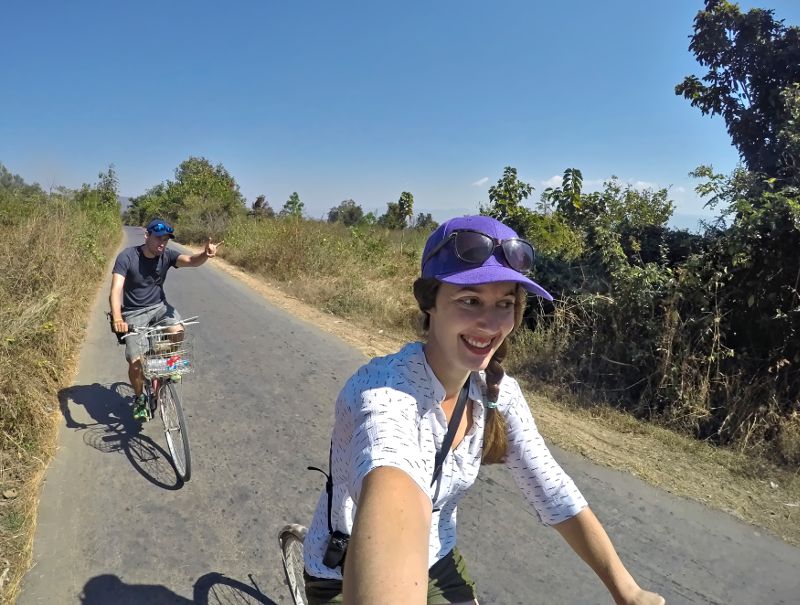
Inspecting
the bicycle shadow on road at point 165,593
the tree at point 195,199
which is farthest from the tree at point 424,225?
the bicycle shadow on road at point 165,593

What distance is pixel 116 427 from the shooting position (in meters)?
4.86

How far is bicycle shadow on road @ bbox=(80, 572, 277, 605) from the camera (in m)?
2.75

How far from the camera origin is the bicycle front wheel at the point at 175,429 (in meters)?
3.95

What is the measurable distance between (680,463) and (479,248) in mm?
4142

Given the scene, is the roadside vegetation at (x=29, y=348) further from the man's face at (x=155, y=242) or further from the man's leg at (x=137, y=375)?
the man's face at (x=155, y=242)

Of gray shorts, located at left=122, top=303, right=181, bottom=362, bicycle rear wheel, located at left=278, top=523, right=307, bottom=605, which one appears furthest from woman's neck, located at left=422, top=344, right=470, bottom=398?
gray shorts, located at left=122, top=303, right=181, bottom=362

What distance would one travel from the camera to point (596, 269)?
23.6 ft

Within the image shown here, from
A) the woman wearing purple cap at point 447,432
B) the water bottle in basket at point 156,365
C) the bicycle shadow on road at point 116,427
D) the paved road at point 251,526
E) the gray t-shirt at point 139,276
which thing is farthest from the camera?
the gray t-shirt at point 139,276

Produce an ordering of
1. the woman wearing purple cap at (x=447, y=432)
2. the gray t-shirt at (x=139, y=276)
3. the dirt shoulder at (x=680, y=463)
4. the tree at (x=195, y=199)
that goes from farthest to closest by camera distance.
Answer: the tree at (x=195, y=199), the gray t-shirt at (x=139, y=276), the dirt shoulder at (x=680, y=463), the woman wearing purple cap at (x=447, y=432)

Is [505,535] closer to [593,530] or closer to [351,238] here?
[593,530]

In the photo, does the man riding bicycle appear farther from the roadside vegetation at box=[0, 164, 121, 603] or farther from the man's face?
the roadside vegetation at box=[0, 164, 121, 603]

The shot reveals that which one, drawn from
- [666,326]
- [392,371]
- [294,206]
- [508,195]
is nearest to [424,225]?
[294,206]

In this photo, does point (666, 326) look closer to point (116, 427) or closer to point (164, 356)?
point (164, 356)

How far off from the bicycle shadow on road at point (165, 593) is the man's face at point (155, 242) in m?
2.97
